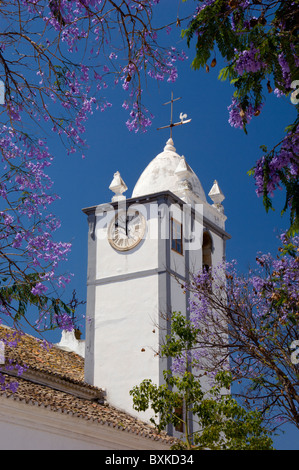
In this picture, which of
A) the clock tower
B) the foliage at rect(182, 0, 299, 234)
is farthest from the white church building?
the foliage at rect(182, 0, 299, 234)

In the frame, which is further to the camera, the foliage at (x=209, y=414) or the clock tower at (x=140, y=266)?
the clock tower at (x=140, y=266)

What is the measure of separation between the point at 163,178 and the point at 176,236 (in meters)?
2.39

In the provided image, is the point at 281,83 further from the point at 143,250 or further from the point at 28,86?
the point at 143,250

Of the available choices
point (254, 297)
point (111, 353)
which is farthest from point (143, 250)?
point (254, 297)

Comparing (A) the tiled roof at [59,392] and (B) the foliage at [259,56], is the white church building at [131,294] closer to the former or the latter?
(A) the tiled roof at [59,392]

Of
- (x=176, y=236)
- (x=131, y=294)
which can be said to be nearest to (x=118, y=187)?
(x=176, y=236)

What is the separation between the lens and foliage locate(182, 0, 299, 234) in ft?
23.9

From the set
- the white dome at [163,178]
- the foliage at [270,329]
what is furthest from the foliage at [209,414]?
the white dome at [163,178]

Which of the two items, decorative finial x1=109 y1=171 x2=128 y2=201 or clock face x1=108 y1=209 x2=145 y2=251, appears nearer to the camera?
clock face x1=108 y1=209 x2=145 y2=251

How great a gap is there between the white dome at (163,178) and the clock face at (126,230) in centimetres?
96

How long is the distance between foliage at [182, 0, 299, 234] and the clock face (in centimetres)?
1340

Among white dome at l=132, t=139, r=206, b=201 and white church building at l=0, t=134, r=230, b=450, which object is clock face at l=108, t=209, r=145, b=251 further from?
white dome at l=132, t=139, r=206, b=201

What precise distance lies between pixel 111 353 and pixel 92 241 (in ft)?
12.0

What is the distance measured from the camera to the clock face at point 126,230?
69.5 ft
